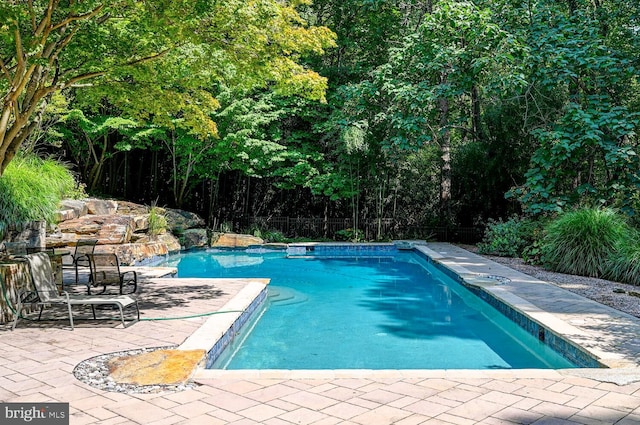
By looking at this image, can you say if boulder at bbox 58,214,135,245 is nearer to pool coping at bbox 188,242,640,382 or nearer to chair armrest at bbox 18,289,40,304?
pool coping at bbox 188,242,640,382

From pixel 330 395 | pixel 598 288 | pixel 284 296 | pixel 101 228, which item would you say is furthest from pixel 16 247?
pixel 598 288

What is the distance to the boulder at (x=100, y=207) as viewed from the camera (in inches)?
454

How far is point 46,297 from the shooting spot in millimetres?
5320

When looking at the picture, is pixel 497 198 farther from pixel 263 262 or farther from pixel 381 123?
pixel 263 262

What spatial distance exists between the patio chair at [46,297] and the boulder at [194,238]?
380 inches

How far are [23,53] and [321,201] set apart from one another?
539 inches

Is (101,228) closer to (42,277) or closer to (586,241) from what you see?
(42,277)

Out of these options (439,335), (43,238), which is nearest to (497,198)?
(439,335)

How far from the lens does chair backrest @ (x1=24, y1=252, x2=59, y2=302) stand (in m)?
5.32

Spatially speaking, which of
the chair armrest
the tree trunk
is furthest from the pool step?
the tree trunk

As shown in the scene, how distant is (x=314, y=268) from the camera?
13.0 m

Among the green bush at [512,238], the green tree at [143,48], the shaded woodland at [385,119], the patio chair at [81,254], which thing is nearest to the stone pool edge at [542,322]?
the green bush at [512,238]

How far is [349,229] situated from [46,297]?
41.6 ft

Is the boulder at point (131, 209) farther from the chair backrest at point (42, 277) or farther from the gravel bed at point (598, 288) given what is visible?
the gravel bed at point (598, 288)
